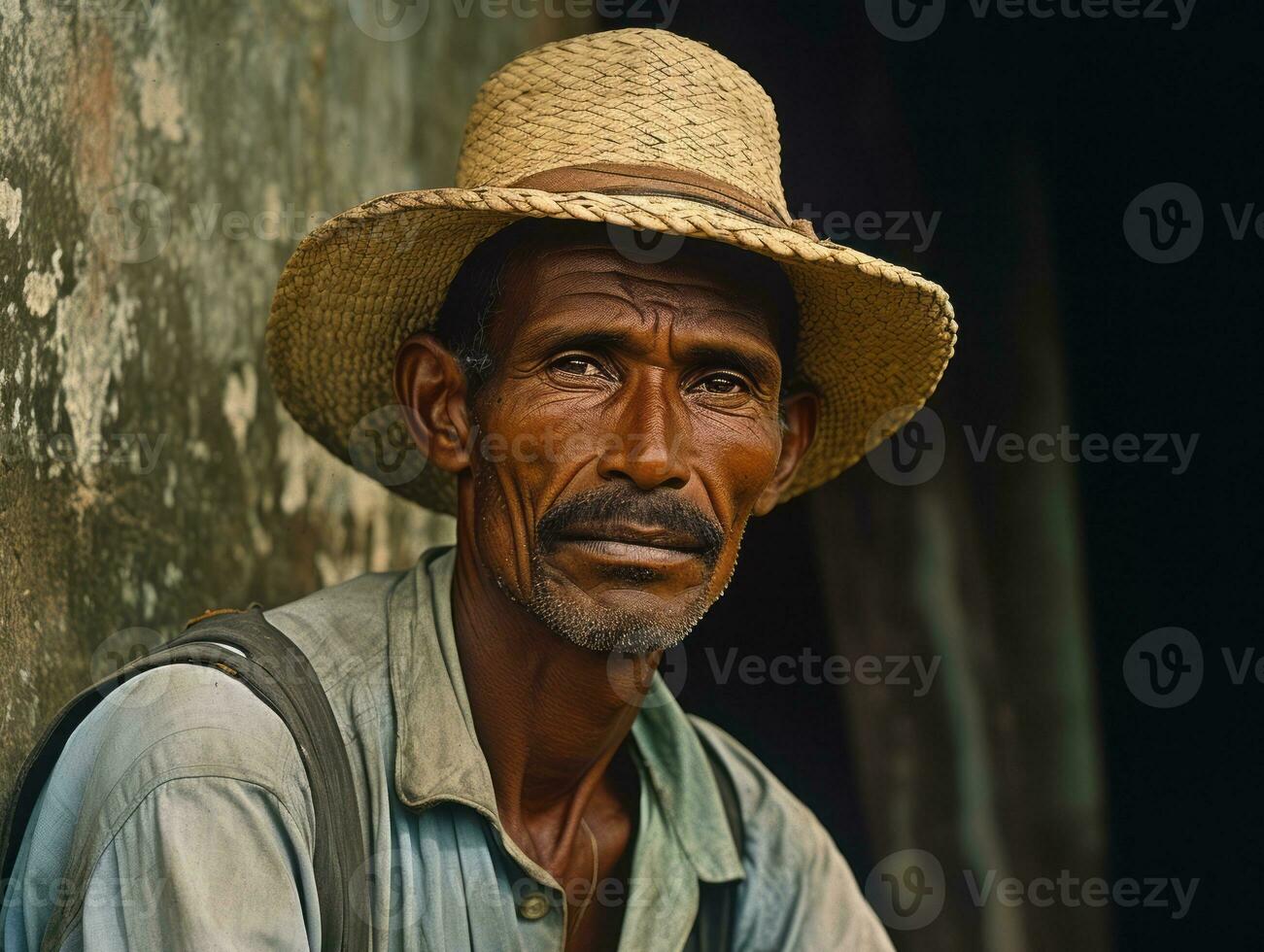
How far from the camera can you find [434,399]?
253cm

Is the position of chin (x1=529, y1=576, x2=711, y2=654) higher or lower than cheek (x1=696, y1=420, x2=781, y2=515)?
lower

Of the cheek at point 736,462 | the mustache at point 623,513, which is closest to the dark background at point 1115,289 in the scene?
the cheek at point 736,462

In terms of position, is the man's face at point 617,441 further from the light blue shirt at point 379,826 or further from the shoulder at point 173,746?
the shoulder at point 173,746

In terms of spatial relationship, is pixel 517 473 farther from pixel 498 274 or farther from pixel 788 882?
pixel 788 882

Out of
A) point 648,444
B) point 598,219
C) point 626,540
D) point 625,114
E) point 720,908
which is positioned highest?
point 625,114

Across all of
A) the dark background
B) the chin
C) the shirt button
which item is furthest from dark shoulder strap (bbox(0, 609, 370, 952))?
the dark background

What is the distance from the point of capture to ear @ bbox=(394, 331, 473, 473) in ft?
8.13

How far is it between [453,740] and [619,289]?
29.6 inches

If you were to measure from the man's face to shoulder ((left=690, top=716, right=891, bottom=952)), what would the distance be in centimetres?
58

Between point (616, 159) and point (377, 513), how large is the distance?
1.76m

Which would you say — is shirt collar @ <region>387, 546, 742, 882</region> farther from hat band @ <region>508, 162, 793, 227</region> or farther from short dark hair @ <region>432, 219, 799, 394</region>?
hat band @ <region>508, 162, 793, 227</region>

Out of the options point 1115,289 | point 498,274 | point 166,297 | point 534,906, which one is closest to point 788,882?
point 534,906

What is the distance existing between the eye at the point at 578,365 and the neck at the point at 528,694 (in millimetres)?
353

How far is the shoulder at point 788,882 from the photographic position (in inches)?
105
